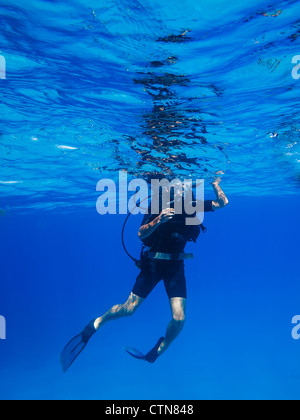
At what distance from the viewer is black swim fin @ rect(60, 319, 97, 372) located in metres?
8.02

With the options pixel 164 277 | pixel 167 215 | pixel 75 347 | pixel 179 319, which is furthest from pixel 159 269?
pixel 75 347

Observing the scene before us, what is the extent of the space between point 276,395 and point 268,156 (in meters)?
14.3

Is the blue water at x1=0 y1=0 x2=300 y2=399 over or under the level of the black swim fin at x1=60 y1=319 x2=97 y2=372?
over

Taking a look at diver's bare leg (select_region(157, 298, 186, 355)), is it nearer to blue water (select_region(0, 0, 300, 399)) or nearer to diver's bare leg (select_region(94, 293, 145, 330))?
diver's bare leg (select_region(94, 293, 145, 330))

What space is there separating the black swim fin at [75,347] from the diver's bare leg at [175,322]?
7.08 ft

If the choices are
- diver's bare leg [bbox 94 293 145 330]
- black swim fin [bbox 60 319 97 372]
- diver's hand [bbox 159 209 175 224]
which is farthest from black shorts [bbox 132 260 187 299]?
black swim fin [bbox 60 319 97 372]

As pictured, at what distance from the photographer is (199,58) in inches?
264

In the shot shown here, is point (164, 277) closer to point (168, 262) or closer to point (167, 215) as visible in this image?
point (168, 262)

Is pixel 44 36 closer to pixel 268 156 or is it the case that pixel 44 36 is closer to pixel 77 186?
pixel 268 156

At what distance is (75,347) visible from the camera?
8.13 meters

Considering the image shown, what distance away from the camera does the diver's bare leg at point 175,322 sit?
24.0ft

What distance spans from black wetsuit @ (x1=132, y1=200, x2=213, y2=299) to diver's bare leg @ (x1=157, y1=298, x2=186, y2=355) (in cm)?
21

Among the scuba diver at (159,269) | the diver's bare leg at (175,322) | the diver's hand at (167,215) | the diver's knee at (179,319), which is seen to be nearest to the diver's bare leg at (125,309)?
the scuba diver at (159,269)

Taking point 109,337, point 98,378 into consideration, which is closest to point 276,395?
point 98,378
